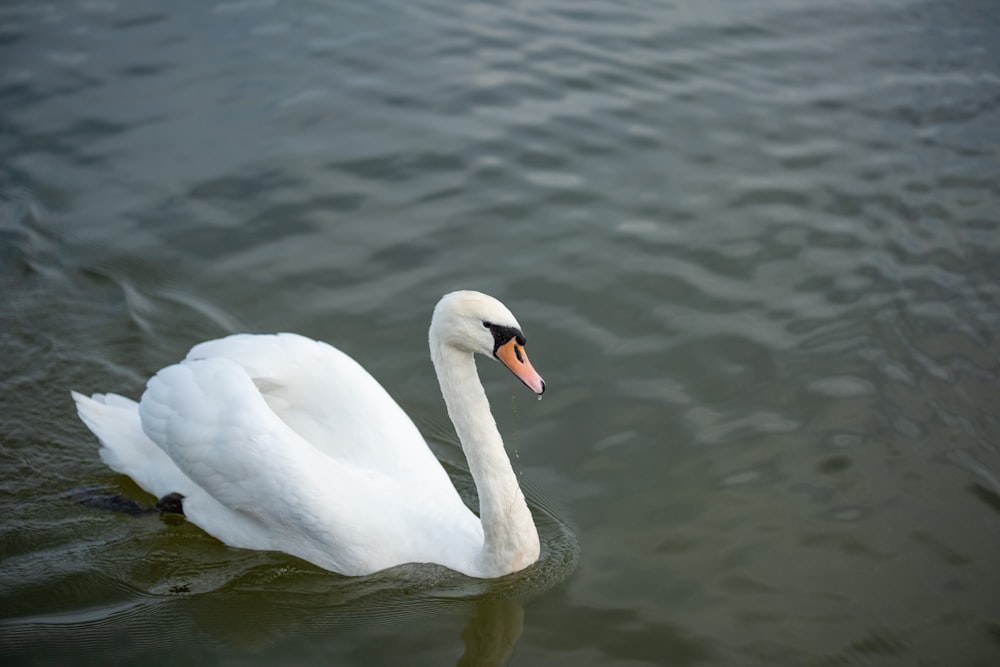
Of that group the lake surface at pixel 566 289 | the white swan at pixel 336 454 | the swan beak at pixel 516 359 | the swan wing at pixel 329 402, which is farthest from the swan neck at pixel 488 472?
the swan wing at pixel 329 402

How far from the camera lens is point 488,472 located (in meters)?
6.32

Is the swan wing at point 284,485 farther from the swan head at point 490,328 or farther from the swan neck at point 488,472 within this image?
the swan head at point 490,328

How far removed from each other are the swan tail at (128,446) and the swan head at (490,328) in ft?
7.34

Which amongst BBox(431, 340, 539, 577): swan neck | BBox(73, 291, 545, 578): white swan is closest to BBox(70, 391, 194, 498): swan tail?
BBox(73, 291, 545, 578): white swan

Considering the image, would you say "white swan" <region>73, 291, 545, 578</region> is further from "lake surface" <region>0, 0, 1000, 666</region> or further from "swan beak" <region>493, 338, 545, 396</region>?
"lake surface" <region>0, 0, 1000, 666</region>

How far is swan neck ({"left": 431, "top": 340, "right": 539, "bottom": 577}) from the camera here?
6.24 meters

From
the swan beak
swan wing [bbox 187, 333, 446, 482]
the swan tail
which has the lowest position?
the swan tail

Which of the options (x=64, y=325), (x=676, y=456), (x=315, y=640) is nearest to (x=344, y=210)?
(x=64, y=325)

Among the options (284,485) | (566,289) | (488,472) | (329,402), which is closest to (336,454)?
(329,402)

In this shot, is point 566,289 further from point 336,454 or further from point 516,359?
point 516,359

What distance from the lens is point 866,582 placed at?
6363mm

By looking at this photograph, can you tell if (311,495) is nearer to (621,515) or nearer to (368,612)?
(368,612)

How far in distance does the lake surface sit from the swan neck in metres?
0.22

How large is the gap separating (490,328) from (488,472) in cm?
89
